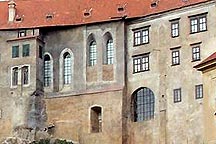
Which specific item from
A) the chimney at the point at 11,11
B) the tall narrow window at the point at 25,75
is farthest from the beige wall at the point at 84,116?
the chimney at the point at 11,11

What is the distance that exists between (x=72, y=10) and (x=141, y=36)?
7.39 metres

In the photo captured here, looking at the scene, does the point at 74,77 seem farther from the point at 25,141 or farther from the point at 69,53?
the point at 25,141

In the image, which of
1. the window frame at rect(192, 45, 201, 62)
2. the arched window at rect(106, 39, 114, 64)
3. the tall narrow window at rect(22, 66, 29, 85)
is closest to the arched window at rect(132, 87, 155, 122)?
the arched window at rect(106, 39, 114, 64)

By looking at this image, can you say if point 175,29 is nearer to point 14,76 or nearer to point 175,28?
point 175,28

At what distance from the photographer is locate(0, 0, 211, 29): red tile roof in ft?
229

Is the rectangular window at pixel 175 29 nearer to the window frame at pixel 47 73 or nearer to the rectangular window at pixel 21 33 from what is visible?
the window frame at pixel 47 73

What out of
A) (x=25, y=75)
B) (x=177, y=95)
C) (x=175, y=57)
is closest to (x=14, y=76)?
(x=25, y=75)

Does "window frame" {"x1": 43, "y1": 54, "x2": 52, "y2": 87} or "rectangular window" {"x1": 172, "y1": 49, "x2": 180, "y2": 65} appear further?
"window frame" {"x1": 43, "y1": 54, "x2": 52, "y2": 87}

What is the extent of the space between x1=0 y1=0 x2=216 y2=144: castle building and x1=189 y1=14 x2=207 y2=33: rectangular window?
70 mm

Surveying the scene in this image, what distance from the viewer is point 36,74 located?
7006cm

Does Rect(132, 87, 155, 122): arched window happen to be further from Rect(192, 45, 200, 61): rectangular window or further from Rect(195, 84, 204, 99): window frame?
Rect(192, 45, 200, 61): rectangular window

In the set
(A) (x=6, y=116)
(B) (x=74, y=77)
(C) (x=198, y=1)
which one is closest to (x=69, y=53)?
(B) (x=74, y=77)

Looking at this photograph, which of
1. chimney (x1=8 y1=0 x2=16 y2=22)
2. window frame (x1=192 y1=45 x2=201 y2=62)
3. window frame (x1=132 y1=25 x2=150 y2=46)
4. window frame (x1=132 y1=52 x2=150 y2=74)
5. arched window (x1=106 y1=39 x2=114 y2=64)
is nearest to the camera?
window frame (x1=192 y1=45 x2=201 y2=62)

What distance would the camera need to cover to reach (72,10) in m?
73.1
